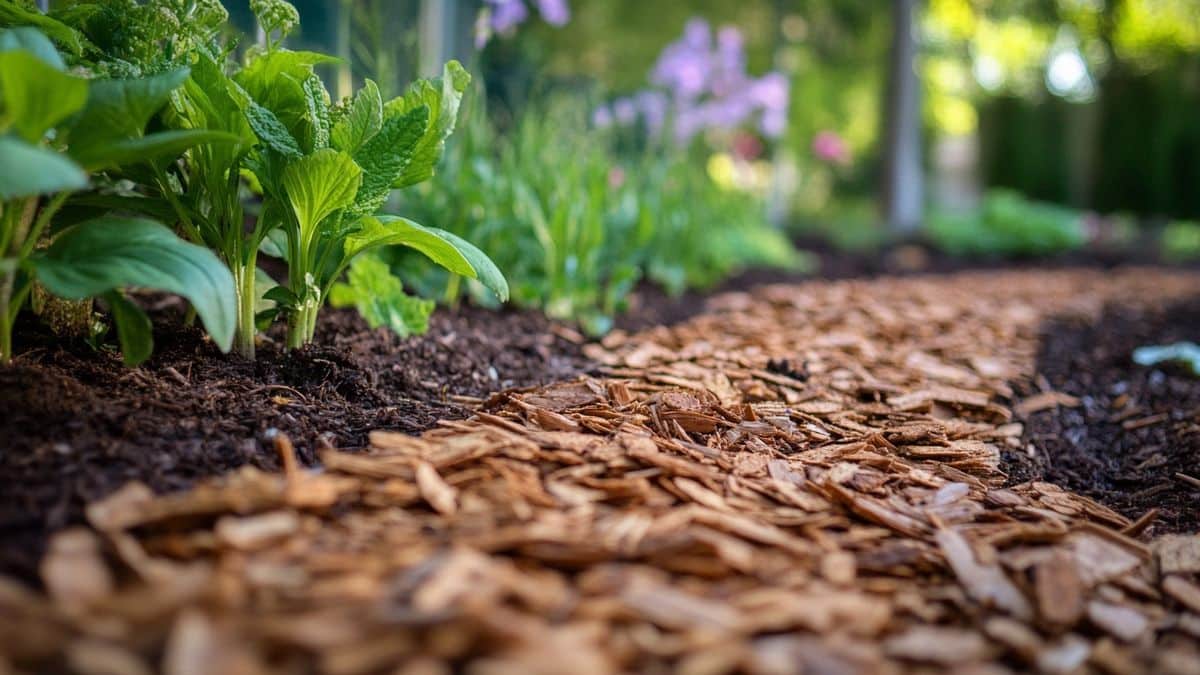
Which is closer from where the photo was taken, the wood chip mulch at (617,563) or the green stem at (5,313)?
the wood chip mulch at (617,563)

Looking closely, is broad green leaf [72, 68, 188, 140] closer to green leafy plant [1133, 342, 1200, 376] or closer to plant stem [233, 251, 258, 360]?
plant stem [233, 251, 258, 360]

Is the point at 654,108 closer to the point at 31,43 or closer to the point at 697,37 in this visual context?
the point at 697,37

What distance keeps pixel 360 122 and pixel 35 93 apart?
0.62m

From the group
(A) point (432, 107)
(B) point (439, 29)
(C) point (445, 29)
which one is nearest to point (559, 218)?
(A) point (432, 107)

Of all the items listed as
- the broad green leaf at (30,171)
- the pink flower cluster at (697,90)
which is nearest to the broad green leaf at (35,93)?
the broad green leaf at (30,171)

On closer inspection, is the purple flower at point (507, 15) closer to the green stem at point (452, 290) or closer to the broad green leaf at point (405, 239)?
the green stem at point (452, 290)

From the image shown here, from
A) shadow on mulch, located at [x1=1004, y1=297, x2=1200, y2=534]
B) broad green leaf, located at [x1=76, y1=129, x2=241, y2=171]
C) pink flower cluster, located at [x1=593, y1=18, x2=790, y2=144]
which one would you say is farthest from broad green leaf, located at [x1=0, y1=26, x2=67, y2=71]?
pink flower cluster, located at [x1=593, y1=18, x2=790, y2=144]

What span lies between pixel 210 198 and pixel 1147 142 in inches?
403

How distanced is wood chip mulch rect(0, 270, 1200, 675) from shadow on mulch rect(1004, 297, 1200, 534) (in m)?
→ 0.19

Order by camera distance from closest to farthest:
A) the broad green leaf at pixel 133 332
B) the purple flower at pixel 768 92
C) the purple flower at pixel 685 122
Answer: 1. the broad green leaf at pixel 133 332
2. the purple flower at pixel 685 122
3. the purple flower at pixel 768 92

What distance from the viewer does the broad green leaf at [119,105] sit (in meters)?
1.38

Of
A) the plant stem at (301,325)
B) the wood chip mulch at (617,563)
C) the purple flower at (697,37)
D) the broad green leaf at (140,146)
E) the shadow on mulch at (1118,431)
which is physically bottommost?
the shadow on mulch at (1118,431)

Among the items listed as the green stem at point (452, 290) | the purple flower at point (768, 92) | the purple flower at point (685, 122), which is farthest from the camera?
the purple flower at point (768, 92)

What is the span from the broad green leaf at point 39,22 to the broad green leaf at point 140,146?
345 millimetres
